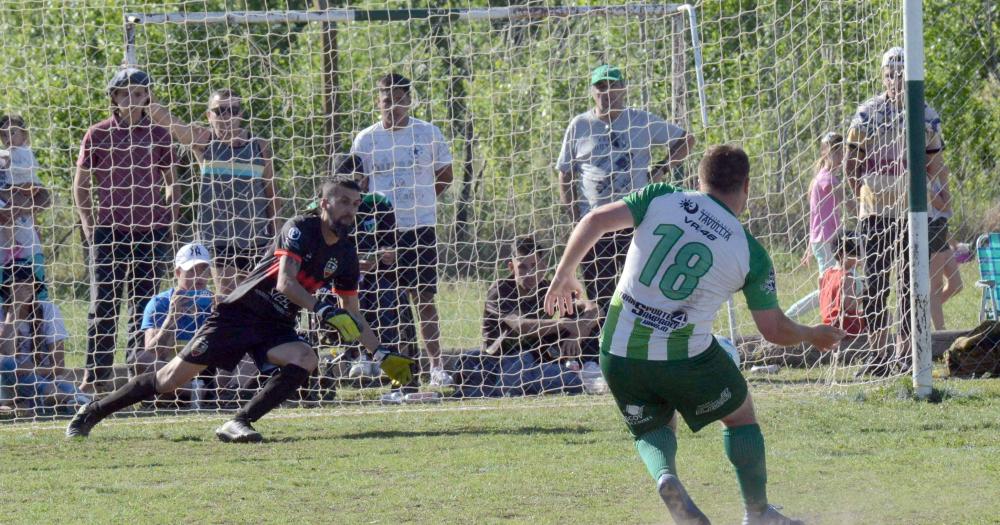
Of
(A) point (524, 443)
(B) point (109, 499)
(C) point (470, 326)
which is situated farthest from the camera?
(C) point (470, 326)

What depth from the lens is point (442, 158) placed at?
9.59m

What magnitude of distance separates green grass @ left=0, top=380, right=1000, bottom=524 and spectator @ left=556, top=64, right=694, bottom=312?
1355mm

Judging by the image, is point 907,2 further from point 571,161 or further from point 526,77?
point 526,77

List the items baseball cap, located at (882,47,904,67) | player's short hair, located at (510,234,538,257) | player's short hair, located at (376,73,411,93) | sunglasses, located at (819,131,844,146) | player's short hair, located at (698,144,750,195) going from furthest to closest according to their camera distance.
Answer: sunglasses, located at (819,131,844,146)
player's short hair, located at (510,234,538,257)
player's short hair, located at (376,73,411,93)
baseball cap, located at (882,47,904,67)
player's short hair, located at (698,144,750,195)

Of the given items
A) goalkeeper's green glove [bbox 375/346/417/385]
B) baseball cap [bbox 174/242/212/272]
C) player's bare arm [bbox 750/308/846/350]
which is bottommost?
goalkeeper's green glove [bbox 375/346/417/385]

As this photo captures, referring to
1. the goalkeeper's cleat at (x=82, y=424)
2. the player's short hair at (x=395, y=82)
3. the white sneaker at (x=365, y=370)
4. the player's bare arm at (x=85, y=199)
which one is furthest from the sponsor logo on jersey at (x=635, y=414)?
the player's bare arm at (x=85, y=199)

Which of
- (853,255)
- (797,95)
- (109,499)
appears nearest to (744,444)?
(109,499)

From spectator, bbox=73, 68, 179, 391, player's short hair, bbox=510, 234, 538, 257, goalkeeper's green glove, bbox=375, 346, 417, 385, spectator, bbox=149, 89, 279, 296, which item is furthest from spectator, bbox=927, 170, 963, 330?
spectator, bbox=73, 68, 179, 391

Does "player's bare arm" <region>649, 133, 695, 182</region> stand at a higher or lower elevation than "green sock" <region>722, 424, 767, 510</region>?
higher

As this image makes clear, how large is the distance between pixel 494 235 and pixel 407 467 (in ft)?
15.3

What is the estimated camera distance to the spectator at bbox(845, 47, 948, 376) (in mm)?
8469

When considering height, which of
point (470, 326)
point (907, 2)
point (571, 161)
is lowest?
point (470, 326)

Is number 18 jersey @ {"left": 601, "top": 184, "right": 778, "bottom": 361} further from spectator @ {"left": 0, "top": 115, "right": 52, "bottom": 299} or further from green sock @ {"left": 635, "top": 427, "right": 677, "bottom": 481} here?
spectator @ {"left": 0, "top": 115, "right": 52, "bottom": 299}

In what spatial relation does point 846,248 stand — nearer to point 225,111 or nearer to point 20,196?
point 225,111
